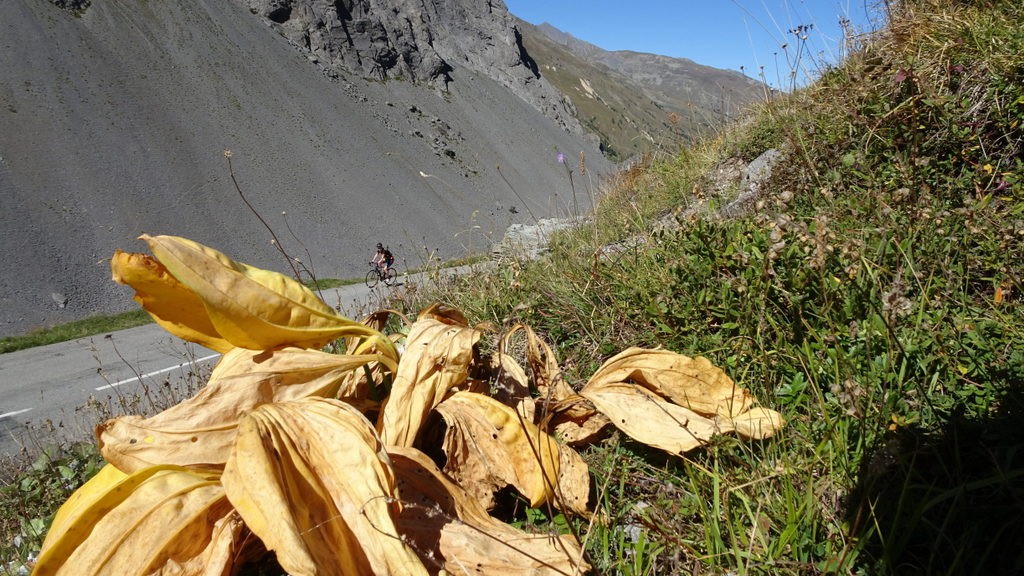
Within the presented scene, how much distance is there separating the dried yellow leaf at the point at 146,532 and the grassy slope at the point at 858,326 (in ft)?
3.00

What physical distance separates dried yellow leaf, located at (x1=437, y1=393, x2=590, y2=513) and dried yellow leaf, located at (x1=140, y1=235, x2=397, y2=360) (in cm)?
36

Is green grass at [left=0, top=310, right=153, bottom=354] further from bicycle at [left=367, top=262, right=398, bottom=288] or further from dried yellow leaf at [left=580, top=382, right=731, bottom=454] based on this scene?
dried yellow leaf at [left=580, top=382, right=731, bottom=454]

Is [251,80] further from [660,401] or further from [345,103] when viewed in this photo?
[660,401]

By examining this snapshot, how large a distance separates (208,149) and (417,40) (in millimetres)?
28204

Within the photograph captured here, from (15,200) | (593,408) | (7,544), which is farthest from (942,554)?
(15,200)

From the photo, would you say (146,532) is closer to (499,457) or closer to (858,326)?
(499,457)

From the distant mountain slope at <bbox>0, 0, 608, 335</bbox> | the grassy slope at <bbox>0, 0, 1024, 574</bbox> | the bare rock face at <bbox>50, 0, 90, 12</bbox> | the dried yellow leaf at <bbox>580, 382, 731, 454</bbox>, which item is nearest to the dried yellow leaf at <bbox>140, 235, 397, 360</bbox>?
the dried yellow leaf at <bbox>580, 382, 731, 454</bbox>

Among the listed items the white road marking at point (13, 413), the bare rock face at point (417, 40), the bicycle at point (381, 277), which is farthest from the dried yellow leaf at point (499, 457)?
the bare rock face at point (417, 40)

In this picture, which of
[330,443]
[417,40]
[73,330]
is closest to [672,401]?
[330,443]

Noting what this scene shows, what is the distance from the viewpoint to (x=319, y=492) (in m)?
1.26

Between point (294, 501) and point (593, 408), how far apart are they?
93 cm

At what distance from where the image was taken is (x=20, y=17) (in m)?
24.5

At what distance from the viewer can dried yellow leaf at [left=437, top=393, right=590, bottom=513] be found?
1.52m

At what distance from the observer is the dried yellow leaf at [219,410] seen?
1406 mm
